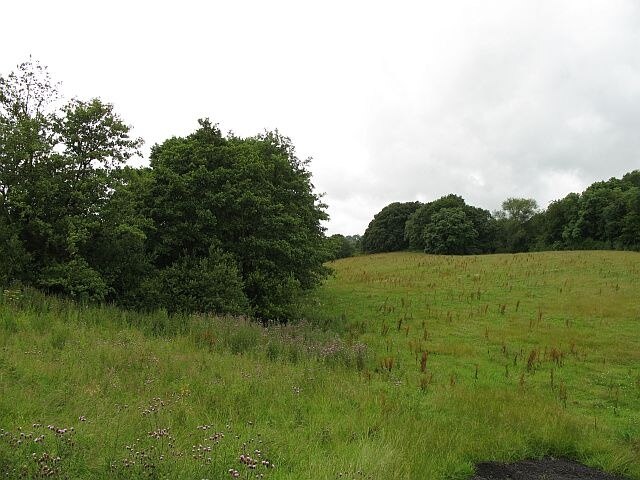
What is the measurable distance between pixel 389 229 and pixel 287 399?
85.9 metres

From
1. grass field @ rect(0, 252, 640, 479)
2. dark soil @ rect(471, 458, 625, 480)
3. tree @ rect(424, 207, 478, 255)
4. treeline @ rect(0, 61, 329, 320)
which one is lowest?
dark soil @ rect(471, 458, 625, 480)

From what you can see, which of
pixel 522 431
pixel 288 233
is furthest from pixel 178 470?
pixel 288 233

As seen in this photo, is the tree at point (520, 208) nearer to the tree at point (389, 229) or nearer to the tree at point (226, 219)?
the tree at point (389, 229)

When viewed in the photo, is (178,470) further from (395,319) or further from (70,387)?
(395,319)

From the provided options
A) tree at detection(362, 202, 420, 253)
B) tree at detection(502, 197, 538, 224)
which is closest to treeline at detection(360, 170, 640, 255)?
tree at detection(362, 202, 420, 253)

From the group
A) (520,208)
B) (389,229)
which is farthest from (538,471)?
(520,208)

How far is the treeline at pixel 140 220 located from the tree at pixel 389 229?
72401 mm

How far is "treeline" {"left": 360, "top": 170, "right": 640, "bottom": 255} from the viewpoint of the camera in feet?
210

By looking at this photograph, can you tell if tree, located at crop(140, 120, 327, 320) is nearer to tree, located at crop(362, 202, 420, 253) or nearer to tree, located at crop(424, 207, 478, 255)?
tree, located at crop(424, 207, 478, 255)

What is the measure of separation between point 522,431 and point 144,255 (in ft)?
39.0

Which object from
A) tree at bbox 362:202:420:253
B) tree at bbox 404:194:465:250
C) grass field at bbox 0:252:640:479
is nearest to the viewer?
grass field at bbox 0:252:640:479

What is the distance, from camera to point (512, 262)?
3891cm

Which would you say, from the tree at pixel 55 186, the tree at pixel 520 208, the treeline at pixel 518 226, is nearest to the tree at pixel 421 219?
the treeline at pixel 518 226

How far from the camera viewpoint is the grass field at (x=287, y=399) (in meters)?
5.02
